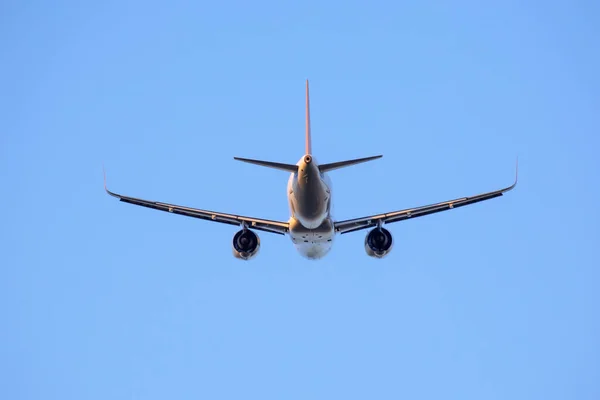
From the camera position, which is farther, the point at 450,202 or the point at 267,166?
the point at 450,202

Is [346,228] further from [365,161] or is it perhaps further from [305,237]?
[365,161]

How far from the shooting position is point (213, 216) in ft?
201

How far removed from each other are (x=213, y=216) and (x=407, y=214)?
12.2 metres

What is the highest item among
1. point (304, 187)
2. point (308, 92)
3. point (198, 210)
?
point (308, 92)

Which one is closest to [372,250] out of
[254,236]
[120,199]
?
[254,236]

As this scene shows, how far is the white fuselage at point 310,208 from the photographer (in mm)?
51156

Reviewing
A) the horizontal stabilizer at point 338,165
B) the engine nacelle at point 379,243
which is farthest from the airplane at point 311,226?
the horizontal stabilizer at point 338,165

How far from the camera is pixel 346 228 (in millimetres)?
62906

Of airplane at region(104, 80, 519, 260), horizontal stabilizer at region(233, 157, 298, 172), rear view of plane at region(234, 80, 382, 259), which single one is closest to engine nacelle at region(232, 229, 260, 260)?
airplane at region(104, 80, 519, 260)

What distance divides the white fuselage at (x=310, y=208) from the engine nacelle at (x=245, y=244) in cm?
238

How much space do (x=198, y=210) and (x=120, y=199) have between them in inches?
195

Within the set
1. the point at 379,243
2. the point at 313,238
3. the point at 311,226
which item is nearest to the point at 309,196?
the point at 311,226

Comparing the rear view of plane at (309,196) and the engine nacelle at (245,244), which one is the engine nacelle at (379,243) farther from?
the engine nacelle at (245,244)

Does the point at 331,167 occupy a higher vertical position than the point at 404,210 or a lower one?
lower
